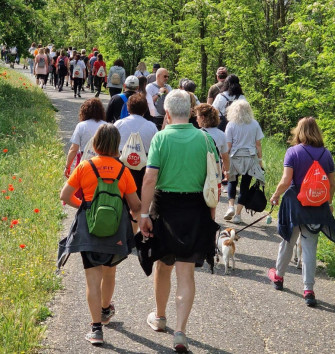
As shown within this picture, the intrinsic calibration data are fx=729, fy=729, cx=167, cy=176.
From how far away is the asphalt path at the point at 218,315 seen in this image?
19.1ft

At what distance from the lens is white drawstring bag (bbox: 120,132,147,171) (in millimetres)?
7676

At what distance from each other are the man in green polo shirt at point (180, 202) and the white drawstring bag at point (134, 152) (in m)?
2.00

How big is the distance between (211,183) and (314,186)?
187cm

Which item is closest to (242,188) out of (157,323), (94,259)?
(157,323)

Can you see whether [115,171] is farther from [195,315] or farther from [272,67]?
[272,67]

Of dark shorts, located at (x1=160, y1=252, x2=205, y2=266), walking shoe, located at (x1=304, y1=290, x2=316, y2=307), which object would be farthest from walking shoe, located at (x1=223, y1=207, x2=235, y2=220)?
dark shorts, located at (x1=160, y1=252, x2=205, y2=266)

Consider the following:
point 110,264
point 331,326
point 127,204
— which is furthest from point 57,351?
point 331,326

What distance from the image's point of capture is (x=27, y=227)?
8914 millimetres

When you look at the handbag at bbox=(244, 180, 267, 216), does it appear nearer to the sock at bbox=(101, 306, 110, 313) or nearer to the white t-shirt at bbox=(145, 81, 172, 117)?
the white t-shirt at bbox=(145, 81, 172, 117)

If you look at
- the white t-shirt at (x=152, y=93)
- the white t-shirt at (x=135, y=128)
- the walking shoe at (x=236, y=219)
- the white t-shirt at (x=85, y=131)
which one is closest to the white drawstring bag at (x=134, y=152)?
the white t-shirt at (x=135, y=128)

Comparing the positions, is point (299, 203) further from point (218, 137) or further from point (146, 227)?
point (146, 227)

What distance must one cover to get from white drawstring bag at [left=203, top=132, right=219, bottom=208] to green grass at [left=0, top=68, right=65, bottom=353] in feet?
5.53

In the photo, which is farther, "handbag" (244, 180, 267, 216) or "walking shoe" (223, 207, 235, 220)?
"walking shoe" (223, 207, 235, 220)

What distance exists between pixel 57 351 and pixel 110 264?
77 cm
